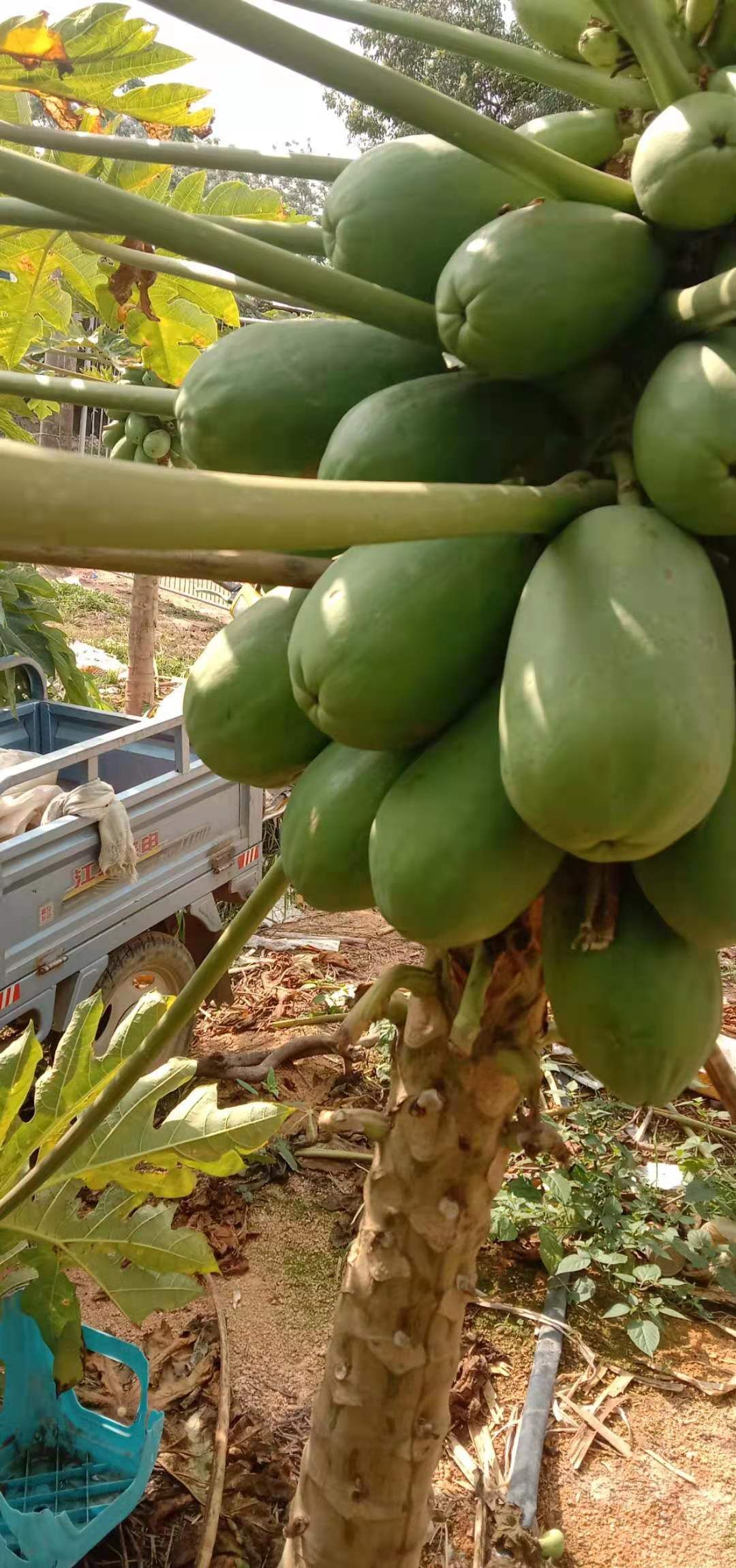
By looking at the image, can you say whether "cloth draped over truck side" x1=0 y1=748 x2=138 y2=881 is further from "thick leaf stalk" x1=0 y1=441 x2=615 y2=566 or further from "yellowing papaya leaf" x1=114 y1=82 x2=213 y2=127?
"thick leaf stalk" x1=0 y1=441 x2=615 y2=566

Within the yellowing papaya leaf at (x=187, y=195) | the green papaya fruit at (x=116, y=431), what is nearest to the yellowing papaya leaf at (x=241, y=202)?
the yellowing papaya leaf at (x=187, y=195)

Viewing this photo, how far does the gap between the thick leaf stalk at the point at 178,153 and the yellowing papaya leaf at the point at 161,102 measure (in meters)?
1.03

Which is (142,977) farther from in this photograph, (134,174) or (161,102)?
(161,102)

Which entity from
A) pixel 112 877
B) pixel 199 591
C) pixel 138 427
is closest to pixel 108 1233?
pixel 112 877

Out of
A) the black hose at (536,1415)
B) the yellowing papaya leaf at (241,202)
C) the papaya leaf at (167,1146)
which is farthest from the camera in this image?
the black hose at (536,1415)

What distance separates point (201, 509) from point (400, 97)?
428mm

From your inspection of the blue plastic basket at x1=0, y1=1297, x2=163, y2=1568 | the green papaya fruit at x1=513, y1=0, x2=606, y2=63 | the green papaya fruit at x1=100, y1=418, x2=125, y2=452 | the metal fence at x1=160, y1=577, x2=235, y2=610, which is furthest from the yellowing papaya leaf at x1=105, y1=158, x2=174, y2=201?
the metal fence at x1=160, y1=577, x2=235, y2=610

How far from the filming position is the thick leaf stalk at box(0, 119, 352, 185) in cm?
93

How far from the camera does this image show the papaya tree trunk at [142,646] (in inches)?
283

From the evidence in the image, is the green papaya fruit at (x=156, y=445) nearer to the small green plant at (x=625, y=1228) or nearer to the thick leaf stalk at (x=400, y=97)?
the small green plant at (x=625, y=1228)

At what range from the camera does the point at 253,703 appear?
3.03ft

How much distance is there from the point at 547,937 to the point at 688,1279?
3544mm

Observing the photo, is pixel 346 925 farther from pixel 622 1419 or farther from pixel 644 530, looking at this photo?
pixel 644 530

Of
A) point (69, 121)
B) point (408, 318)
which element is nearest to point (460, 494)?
point (408, 318)
